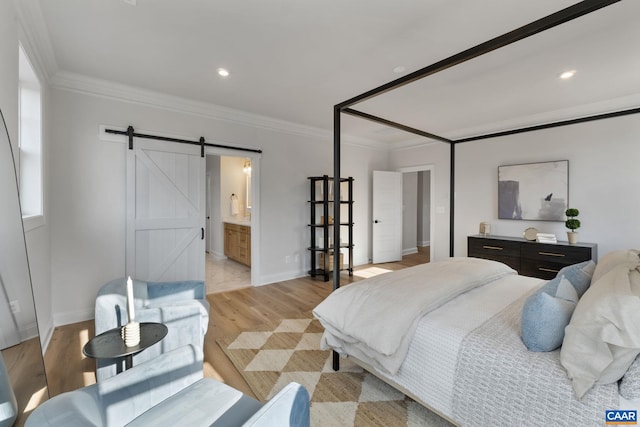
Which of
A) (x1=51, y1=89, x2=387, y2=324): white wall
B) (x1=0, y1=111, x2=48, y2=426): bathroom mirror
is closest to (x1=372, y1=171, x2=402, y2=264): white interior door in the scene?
(x1=51, y1=89, x2=387, y2=324): white wall

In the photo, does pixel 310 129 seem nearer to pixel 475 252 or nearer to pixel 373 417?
pixel 475 252

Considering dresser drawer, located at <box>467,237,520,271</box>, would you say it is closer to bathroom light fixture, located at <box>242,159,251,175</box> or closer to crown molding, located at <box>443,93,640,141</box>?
crown molding, located at <box>443,93,640,141</box>

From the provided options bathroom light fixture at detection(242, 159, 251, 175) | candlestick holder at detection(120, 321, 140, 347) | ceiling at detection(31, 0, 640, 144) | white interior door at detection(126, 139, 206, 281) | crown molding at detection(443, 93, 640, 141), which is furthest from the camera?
bathroom light fixture at detection(242, 159, 251, 175)

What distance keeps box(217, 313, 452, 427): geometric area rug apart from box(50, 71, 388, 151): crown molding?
2.84 metres

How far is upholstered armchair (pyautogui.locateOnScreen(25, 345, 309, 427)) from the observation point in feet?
3.08

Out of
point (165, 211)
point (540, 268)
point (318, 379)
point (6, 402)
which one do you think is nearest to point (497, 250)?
point (540, 268)

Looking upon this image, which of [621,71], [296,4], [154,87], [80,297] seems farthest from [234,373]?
[621,71]

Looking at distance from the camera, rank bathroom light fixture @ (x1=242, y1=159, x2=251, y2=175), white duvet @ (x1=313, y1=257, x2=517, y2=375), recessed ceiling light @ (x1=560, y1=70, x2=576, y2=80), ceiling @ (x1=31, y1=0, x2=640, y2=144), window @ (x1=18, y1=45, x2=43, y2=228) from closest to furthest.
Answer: white duvet @ (x1=313, y1=257, x2=517, y2=375), ceiling @ (x1=31, y1=0, x2=640, y2=144), window @ (x1=18, y1=45, x2=43, y2=228), recessed ceiling light @ (x1=560, y1=70, x2=576, y2=80), bathroom light fixture @ (x1=242, y1=159, x2=251, y2=175)

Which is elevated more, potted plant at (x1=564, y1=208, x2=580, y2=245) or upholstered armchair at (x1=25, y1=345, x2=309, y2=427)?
potted plant at (x1=564, y1=208, x2=580, y2=245)

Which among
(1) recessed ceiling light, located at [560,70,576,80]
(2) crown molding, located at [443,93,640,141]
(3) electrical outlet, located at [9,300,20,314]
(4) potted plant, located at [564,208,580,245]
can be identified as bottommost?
(3) electrical outlet, located at [9,300,20,314]

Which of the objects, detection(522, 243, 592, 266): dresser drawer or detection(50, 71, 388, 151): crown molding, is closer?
detection(50, 71, 388, 151): crown molding

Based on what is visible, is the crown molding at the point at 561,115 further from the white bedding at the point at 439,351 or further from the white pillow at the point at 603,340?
the white pillow at the point at 603,340

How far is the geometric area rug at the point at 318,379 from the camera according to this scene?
1.66 metres

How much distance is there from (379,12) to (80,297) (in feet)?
12.9
